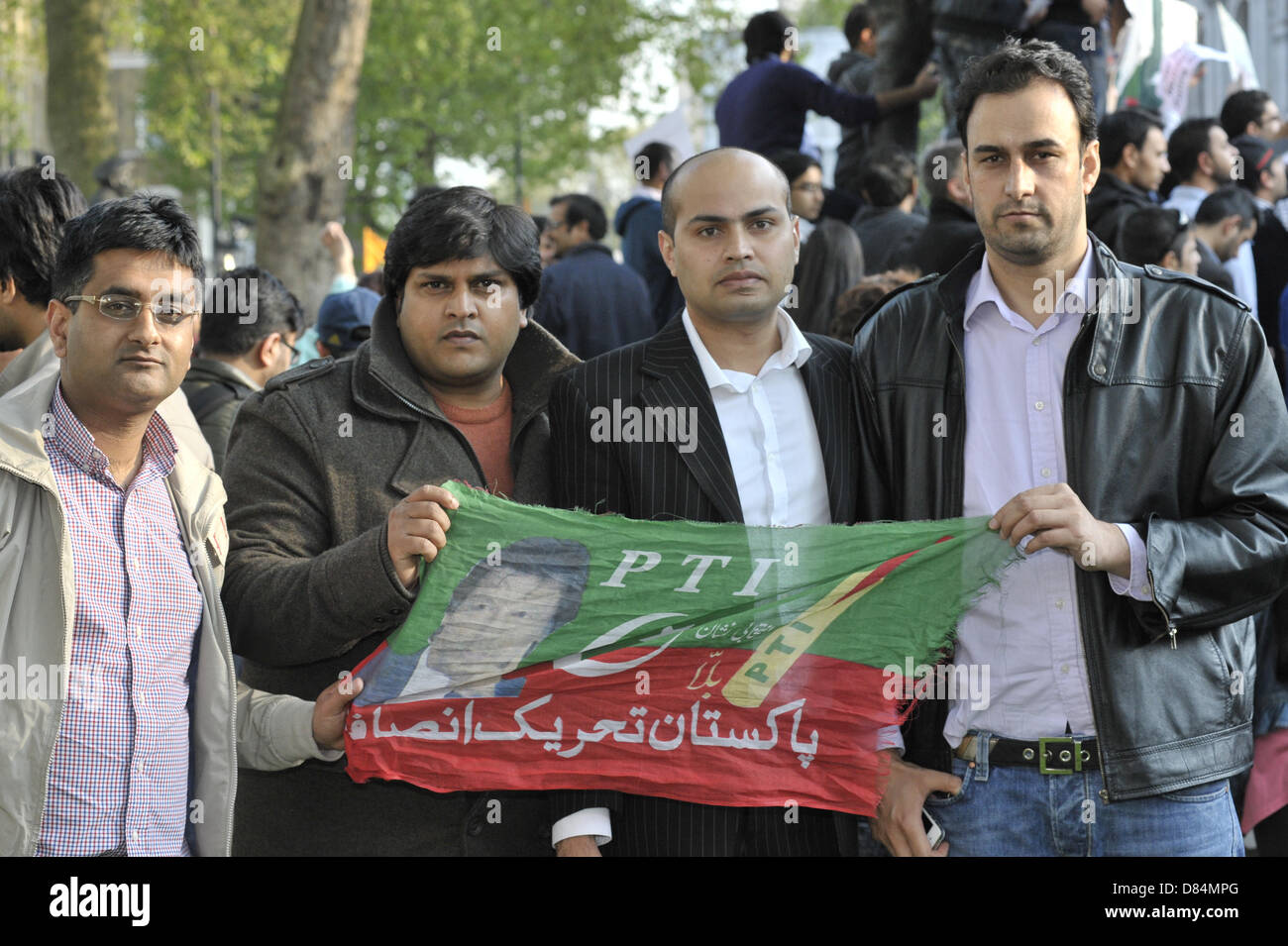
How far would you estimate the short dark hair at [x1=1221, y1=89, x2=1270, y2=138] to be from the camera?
32.4ft

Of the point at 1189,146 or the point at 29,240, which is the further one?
the point at 1189,146

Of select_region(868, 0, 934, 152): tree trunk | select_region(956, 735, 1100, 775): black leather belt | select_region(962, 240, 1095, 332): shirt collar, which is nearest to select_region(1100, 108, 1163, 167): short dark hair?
select_region(868, 0, 934, 152): tree trunk

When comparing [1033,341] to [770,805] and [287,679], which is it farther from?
[287,679]

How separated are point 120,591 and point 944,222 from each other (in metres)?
4.98

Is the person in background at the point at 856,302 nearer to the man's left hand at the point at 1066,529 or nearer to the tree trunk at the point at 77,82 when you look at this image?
the man's left hand at the point at 1066,529

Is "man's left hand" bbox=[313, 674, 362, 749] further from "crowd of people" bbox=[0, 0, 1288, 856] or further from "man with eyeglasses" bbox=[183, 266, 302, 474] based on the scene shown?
"man with eyeglasses" bbox=[183, 266, 302, 474]

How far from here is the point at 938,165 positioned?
7305 mm

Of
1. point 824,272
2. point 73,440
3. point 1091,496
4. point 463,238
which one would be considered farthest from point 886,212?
point 73,440

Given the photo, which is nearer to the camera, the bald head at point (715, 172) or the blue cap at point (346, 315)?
the bald head at point (715, 172)

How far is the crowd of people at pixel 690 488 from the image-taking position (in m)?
3.34

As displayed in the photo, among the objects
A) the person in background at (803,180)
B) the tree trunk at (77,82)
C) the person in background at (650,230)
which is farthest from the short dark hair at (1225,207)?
the tree trunk at (77,82)

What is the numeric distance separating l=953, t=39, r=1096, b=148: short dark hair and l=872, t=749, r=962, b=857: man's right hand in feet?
5.21

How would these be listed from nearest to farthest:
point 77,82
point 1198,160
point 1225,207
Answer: point 1225,207 < point 1198,160 < point 77,82

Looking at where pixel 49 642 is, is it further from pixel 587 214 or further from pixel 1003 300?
pixel 587 214
